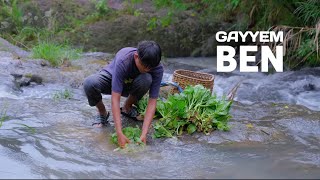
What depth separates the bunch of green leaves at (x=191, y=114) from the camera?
4.75 meters

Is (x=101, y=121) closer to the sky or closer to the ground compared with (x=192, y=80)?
closer to the ground

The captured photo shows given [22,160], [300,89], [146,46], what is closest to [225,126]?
[146,46]

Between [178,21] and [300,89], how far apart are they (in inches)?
192

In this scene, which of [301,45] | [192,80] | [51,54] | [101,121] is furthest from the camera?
[301,45]

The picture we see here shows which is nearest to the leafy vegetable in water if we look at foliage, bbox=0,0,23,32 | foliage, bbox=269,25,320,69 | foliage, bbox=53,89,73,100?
foliage, bbox=53,89,73,100

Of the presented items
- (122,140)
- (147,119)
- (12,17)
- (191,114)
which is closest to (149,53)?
(147,119)

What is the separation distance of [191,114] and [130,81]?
2.35 feet

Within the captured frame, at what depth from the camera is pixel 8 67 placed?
24.1 feet

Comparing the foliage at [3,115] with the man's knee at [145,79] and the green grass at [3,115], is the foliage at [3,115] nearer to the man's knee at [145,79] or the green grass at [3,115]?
the green grass at [3,115]

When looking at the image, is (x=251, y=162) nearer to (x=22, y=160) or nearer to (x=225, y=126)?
(x=225, y=126)

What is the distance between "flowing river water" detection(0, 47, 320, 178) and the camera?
12.3 feet

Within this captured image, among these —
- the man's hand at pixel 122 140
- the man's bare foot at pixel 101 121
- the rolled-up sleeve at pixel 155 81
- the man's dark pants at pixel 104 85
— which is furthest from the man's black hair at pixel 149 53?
the man's bare foot at pixel 101 121

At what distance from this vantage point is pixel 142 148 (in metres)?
4.23

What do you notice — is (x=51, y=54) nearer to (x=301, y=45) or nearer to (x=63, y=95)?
(x=63, y=95)
